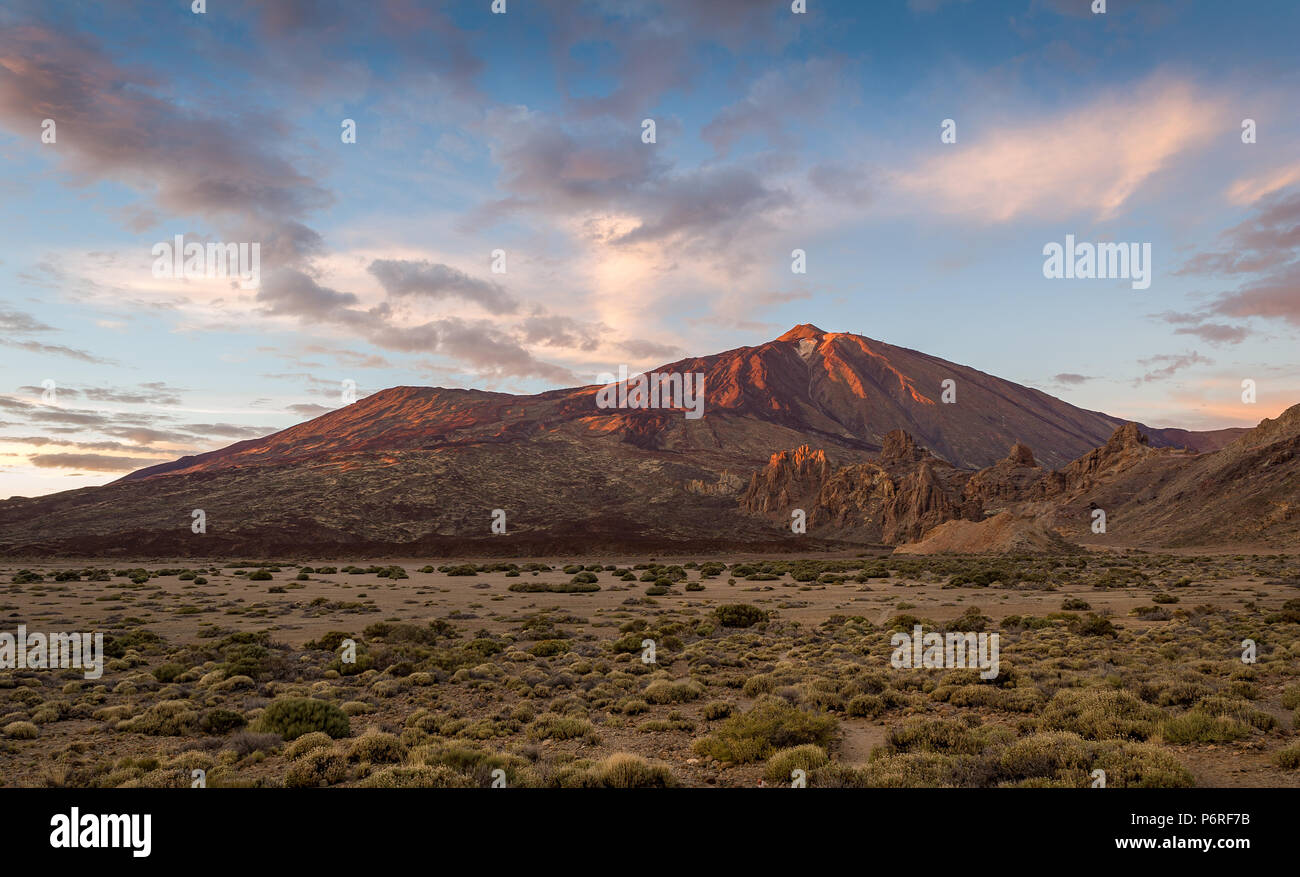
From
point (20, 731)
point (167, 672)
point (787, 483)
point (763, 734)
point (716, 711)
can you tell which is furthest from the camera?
point (787, 483)

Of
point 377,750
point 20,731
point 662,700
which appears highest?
point 377,750

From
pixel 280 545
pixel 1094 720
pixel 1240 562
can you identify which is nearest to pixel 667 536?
pixel 280 545

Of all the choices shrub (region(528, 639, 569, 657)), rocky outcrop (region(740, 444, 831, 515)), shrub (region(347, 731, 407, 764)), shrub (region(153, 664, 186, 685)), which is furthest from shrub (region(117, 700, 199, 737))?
rocky outcrop (region(740, 444, 831, 515))

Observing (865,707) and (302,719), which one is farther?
(865,707)

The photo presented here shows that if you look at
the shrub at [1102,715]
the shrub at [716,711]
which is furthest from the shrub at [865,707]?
the shrub at [1102,715]

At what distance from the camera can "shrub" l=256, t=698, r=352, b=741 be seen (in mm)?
12945

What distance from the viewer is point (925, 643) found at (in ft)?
74.9

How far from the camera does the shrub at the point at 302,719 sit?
1295cm

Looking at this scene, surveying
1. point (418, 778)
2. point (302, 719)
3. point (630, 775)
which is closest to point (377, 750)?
point (418, 778)

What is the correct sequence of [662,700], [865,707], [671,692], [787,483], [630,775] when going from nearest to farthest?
[630,775], [865,707], [662,700], [671,692], [787,483]

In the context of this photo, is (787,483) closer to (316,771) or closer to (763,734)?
(763,734)

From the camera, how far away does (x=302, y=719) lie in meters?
13.3

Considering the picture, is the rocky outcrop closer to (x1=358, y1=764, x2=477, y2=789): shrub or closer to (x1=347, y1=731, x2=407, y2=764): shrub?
(x1=347, y1=731, x2=407, y2=764): shrub
